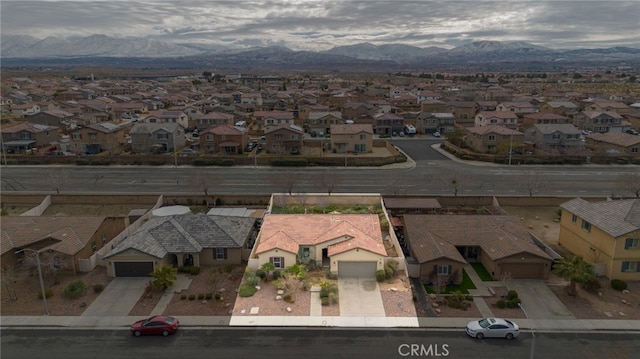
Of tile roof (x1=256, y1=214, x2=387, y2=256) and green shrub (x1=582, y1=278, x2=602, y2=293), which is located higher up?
tile roof (x1=256, y1=214, x2=387, y2=256)

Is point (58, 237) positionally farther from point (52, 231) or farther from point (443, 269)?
point (443, 269)

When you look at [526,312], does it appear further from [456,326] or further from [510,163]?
[510,163]

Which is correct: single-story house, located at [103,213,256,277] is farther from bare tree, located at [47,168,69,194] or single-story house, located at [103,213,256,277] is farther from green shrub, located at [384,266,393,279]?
bare tree, located at [47,168,69,194]

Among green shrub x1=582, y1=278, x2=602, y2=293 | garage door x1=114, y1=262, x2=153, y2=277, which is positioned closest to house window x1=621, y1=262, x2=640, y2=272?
green shrub x1=582, y1=278, x2=602, y2=293

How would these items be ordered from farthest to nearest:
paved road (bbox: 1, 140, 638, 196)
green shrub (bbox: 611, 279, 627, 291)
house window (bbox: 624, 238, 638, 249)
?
1. paved road (bbox: 1, 140, 638, 196)
2. house window (bbox: 624, 238, 638, 249)
3. green shrub (bbox: 611, 279, 627, 291)

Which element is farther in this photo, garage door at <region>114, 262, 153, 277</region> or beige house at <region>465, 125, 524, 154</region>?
beige house at <region>465, 125, 524, 154</region>

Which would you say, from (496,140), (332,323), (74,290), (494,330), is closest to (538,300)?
(494,330)

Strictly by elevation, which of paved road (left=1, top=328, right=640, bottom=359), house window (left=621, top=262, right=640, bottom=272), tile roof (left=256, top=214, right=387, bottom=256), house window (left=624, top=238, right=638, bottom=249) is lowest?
paved road (left=1, top=328, right=640, bottom=359)
